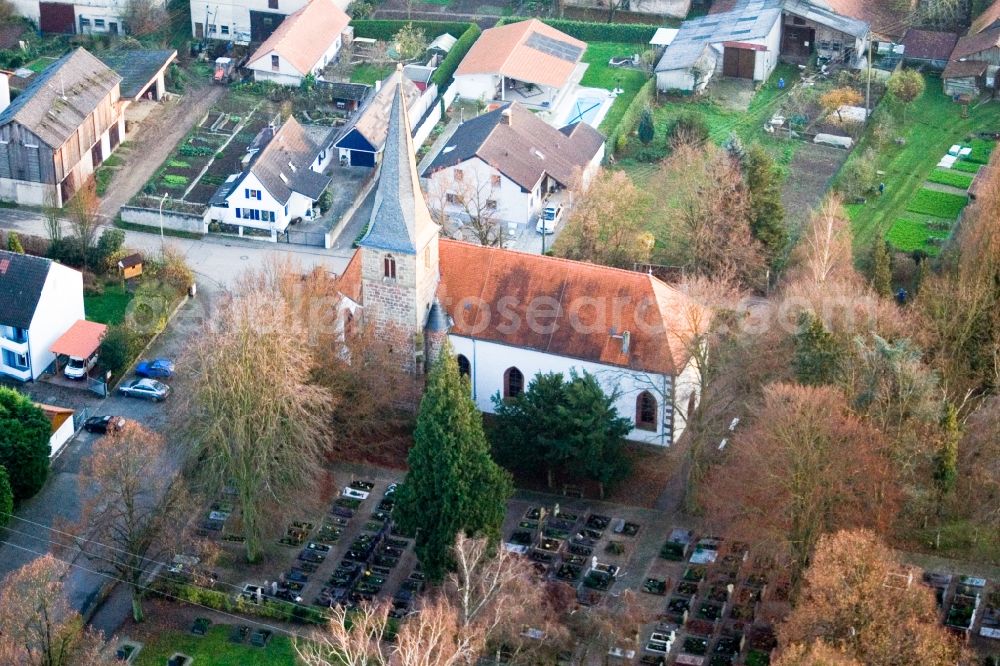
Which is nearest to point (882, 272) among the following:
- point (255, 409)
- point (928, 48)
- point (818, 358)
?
point (818, 358)

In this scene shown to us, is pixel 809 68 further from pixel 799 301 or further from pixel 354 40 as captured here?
pixel 799 301

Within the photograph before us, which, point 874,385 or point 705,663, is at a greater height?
point 874,385

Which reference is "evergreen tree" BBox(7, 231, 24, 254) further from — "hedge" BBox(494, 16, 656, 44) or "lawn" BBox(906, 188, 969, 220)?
"lawn" BBox(906, 188, 969, 220)

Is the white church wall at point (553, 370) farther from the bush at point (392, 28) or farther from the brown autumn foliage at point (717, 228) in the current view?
the bush at point (392, 28)

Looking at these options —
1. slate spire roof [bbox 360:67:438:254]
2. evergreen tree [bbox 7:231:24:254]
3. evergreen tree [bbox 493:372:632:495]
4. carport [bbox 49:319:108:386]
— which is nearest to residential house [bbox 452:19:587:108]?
evergreen tree [bbox 7:231:24:254]

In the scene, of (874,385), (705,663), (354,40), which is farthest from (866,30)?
(705,663)

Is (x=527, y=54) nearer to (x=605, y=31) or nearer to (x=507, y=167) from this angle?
Answer: (x=605, y=31)

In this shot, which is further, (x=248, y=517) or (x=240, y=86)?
(x=240, y=86)
